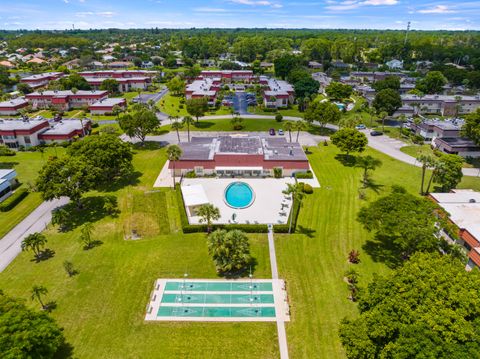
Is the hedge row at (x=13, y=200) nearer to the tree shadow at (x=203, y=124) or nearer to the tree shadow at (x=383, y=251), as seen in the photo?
the tree shadow at (x=203, y=124)

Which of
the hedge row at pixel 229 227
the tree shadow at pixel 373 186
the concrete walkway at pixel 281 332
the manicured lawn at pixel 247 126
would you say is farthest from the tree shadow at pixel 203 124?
the concrete walkway at pixel 281 332

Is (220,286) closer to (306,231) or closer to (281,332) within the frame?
(281,332)

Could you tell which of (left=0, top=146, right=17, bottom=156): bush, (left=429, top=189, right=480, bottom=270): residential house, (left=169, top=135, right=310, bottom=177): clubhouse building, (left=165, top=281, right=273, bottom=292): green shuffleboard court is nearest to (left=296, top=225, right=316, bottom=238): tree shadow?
(left=165, top=281, right=273, bottom=292): green shuffleboard court

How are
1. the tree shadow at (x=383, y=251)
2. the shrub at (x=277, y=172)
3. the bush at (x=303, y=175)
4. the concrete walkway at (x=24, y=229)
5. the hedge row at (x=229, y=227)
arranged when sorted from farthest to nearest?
the shrub at (x=277, y=172) → the bush at (x=303, y=175) → the hedge row at (x=229, y=227) → the concrete walkway at (x=24, y=229) → the tree shadow at (x=383, y=251)

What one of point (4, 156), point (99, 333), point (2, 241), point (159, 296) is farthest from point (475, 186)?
point (4, 156)

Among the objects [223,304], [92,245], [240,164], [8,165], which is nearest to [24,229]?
[92,245]

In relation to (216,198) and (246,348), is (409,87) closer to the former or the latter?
(216,198)
